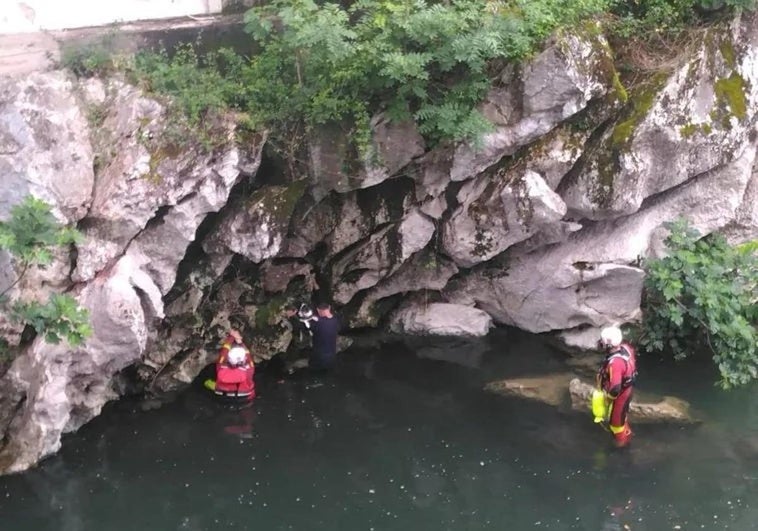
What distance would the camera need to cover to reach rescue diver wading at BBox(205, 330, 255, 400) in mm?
12352

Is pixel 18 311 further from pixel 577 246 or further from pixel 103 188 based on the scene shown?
pixel 577 246

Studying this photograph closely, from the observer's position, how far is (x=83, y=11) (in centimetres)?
1271

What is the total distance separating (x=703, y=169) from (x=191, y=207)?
8198 mm

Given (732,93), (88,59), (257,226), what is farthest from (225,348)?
(732,93)

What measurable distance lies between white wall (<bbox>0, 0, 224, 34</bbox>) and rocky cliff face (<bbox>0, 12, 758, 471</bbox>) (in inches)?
68.0

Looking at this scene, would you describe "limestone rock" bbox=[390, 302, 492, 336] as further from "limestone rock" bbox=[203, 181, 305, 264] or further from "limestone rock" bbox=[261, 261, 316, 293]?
"limestone rock" bbox=[203, 181, 305, 264]

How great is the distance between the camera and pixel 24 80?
1067 cm

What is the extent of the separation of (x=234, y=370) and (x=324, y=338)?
5.42 feet

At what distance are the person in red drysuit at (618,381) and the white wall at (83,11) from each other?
8.70 m

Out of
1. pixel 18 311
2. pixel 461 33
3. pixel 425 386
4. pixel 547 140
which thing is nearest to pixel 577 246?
pixel 547 140

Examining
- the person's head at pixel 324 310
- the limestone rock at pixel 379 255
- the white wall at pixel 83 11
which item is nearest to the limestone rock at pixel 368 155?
the limestone rock at pixel 379 255

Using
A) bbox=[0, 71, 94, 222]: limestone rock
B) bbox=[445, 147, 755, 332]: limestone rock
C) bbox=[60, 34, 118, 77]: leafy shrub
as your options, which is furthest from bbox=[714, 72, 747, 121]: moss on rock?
bbox=[0, 71, 94, 222]: limestone rock

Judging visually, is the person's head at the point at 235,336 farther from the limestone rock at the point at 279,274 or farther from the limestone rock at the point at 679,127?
the limestone rock at the point at 679,127

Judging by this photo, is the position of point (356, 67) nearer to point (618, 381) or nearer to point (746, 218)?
point (618, 381)
